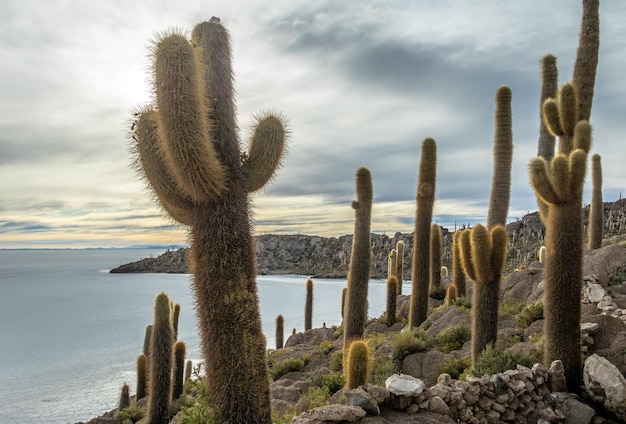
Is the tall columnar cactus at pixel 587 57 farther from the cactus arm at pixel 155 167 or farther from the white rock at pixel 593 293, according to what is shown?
the cactus arm at pixel 155 167

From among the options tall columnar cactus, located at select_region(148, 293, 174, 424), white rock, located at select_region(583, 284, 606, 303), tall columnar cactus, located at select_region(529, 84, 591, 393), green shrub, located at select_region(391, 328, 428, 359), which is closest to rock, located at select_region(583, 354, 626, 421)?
tall columnar cactus, located at select_region(529, 84, 591, 393)

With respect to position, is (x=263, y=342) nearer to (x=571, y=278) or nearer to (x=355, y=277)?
(x=571, y=278)

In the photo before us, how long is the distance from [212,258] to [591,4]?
1116cm

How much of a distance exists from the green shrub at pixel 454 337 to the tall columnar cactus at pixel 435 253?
5082 mm

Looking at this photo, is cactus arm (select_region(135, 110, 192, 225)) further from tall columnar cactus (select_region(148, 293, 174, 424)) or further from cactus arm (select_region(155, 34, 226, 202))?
tall columnar cactus (select_region(148, 293, 174, 424))

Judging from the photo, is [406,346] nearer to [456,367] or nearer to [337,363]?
[456,367]

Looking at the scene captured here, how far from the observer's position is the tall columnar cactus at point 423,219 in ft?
50.5

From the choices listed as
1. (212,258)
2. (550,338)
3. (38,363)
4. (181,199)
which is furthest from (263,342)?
(38,363)

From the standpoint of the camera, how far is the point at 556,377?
26.4 ft

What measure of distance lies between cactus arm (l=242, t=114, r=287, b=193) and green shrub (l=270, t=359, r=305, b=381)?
11.7 meters

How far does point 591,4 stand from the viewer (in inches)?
464

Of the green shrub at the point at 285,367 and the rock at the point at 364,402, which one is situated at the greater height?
the rock at the point at 364,402

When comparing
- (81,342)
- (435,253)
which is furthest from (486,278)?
(81,342)

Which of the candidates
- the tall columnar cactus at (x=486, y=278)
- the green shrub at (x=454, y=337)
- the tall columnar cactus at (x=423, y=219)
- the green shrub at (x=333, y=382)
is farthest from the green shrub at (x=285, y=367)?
the tall columnar cactus at (x=486, y=278)
